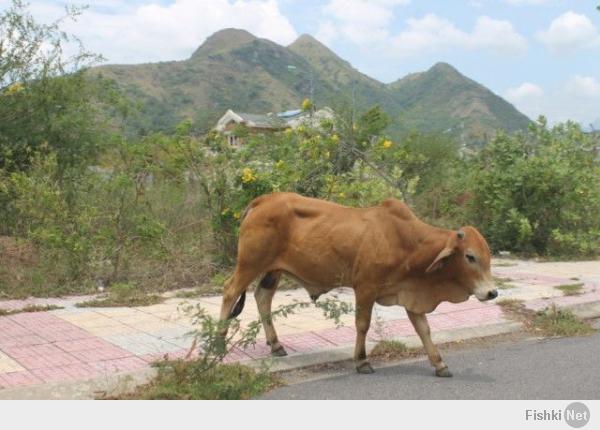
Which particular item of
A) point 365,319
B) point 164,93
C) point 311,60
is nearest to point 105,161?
point 365,319

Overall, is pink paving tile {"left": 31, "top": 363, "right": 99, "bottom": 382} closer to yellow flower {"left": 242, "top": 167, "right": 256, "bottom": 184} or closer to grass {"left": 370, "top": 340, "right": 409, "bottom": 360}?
grass {"left": 370, "top": 340, "right": 409, "bottom": 360}

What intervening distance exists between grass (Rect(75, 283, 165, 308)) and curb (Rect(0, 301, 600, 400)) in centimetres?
293

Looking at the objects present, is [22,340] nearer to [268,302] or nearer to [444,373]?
[268,302]

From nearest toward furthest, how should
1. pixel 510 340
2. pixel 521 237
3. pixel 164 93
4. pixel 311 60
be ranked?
pixel 510 340 → pixel 521 237 → pixel 164 93 → pixel 311 60

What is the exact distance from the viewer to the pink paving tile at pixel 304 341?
22.3ft

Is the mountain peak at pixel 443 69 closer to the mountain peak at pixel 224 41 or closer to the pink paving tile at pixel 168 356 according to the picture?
the mountain peak at pixel 224 41

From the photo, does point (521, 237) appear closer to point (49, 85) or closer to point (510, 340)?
point (510, 340)

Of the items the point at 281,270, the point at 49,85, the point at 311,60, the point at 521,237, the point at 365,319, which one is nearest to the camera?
the point at 365,319

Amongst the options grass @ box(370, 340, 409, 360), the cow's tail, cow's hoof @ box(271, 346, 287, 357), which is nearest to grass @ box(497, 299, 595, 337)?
grass @ box(370, 340, 409, 360)

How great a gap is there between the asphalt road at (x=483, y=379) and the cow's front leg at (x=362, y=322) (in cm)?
10

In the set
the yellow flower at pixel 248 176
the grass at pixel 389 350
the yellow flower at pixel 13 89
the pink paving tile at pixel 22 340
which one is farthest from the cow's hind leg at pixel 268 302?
the yellow flower at pixel 13 89

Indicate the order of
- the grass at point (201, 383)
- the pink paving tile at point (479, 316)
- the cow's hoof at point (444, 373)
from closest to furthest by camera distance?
the grass at point (201, 383) → the cow's hoof at point (444, 373) → the pink paving tile at point (479, 316)

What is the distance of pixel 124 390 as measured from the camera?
212 inches

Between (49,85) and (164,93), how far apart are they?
64.3m
